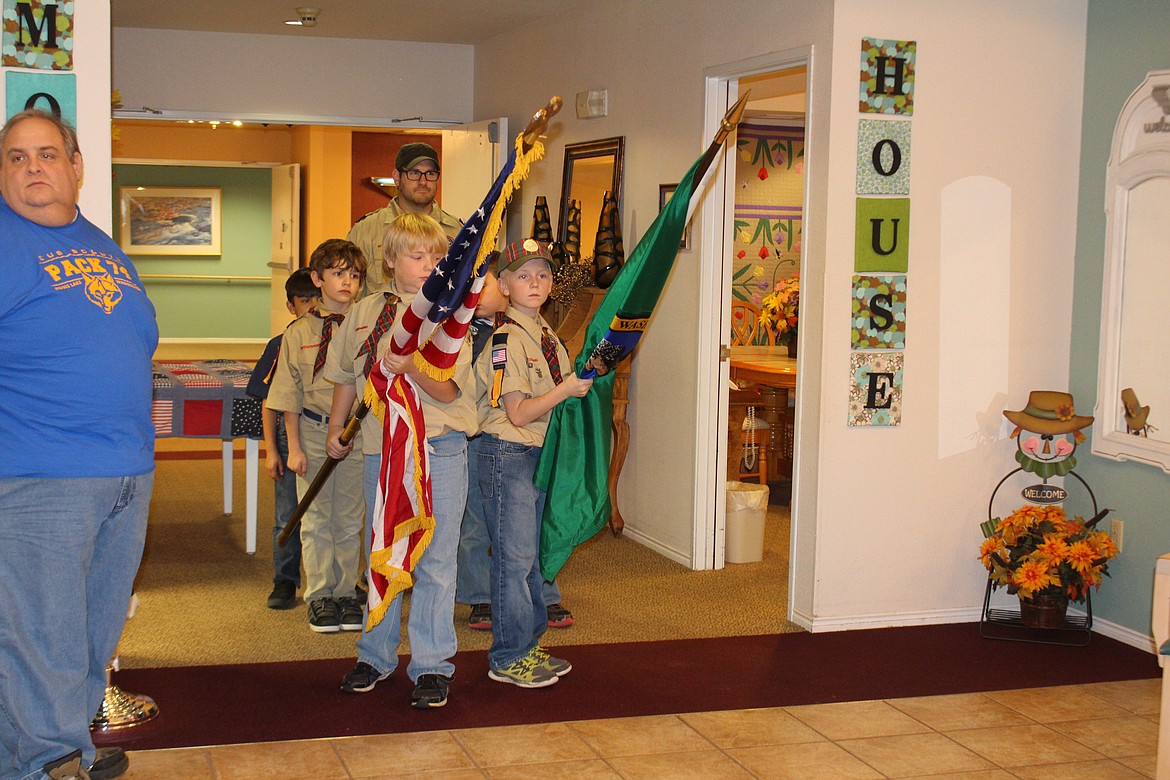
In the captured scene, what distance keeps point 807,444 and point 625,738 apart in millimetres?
1500

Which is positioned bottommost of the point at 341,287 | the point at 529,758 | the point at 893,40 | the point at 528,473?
the point at 529,758

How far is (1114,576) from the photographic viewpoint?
14.7ft

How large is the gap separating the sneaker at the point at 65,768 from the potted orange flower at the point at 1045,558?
3146mm

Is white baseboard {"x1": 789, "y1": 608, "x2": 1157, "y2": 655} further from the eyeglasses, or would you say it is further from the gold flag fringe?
the eyeglasses

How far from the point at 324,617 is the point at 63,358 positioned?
1.93 meters

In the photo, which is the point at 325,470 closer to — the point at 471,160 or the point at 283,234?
the point at 471,160

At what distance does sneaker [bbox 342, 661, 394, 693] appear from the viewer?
12.0 feet

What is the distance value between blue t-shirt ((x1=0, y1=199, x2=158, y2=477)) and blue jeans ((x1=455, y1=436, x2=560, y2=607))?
1857mm

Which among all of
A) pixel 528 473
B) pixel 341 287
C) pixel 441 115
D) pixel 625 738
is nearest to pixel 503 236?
pixel 441 115

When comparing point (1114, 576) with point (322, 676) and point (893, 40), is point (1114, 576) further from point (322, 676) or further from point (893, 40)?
point (322, 676)

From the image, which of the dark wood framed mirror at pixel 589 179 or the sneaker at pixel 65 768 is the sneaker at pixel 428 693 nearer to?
the sneaker at pixel 65 768

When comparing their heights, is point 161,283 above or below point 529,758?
above

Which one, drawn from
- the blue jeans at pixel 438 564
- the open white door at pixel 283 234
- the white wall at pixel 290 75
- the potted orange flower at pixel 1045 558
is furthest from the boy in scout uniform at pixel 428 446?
the open white door at pixel 283 234

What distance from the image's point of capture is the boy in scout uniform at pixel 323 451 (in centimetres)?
431
